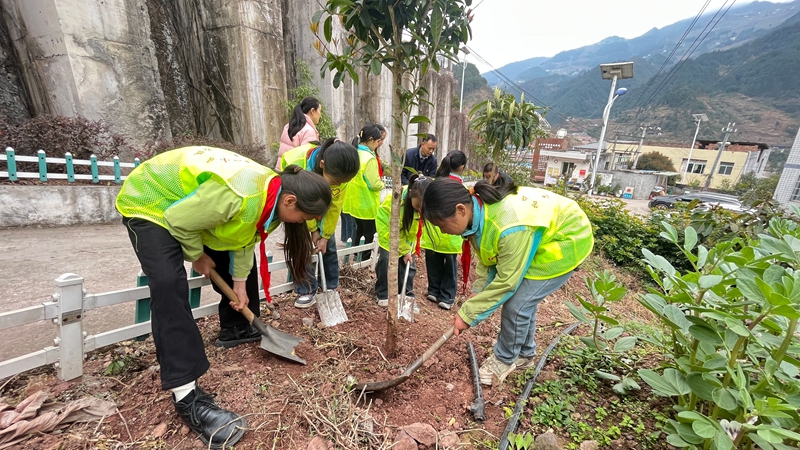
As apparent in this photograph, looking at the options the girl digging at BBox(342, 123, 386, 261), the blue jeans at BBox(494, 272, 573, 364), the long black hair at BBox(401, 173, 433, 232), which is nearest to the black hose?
the blue jeans at BBox(494, 272, 573, 364)

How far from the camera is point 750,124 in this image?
2601 inches

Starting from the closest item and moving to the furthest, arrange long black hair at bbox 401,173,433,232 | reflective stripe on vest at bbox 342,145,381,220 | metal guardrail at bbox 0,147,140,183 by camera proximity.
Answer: long black hair at bbox 401,173,433,232, reflective stripe on vest at bbox 342,145,381,220, metal guardrail at bbox 0,147,140,183

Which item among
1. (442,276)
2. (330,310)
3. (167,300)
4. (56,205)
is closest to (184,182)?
(167,300)

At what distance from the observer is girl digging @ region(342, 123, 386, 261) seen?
3283 mm

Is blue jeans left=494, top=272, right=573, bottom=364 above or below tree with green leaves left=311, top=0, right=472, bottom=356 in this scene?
below

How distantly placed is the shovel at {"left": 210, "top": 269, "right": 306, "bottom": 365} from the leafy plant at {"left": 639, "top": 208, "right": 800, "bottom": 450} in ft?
6.15

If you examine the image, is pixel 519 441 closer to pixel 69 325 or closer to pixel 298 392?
pixel 298 392

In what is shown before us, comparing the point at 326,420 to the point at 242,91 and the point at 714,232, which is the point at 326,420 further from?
the point at 242,91

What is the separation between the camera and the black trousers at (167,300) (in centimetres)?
157

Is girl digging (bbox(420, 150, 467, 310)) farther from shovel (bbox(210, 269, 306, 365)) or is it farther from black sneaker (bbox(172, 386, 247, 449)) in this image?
black sneaker (bbox(172, 386, 247, 449))

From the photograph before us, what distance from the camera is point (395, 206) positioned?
86.4 inches

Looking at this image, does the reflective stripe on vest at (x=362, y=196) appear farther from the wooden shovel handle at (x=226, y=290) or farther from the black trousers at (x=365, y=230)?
the wooden shovel handle at (x=226, y=290)

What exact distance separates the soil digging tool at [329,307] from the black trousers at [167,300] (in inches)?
46.0

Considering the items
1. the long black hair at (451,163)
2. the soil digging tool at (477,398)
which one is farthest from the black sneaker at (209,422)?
the long black hair at (451,163)
